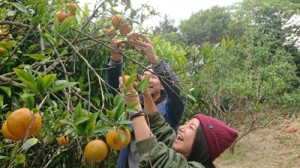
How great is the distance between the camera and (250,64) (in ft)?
28.3

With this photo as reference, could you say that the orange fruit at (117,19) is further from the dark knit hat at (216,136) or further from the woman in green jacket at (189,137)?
the dark knit hat at (216,136)

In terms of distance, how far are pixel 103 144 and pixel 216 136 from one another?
0.69m

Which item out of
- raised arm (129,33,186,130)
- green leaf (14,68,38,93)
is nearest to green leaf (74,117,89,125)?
green leaf (14,68,38,93)

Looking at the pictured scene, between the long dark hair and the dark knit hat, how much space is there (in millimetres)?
15

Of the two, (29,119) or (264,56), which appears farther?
(264,56)

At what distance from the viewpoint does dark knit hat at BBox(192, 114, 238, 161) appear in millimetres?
1414

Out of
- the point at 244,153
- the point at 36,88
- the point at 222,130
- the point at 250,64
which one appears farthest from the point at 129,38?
the point at 250,64

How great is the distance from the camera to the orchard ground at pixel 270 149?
278 inches

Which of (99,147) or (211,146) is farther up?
(99,147)

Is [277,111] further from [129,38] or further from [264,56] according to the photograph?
[129,38]

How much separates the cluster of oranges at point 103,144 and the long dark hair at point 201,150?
581 millimetres

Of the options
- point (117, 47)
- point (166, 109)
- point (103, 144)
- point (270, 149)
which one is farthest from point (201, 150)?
point (270, 149)

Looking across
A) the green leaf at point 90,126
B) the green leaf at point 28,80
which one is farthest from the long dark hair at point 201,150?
the green leaf at point 28,80

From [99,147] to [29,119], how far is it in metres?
0.18
